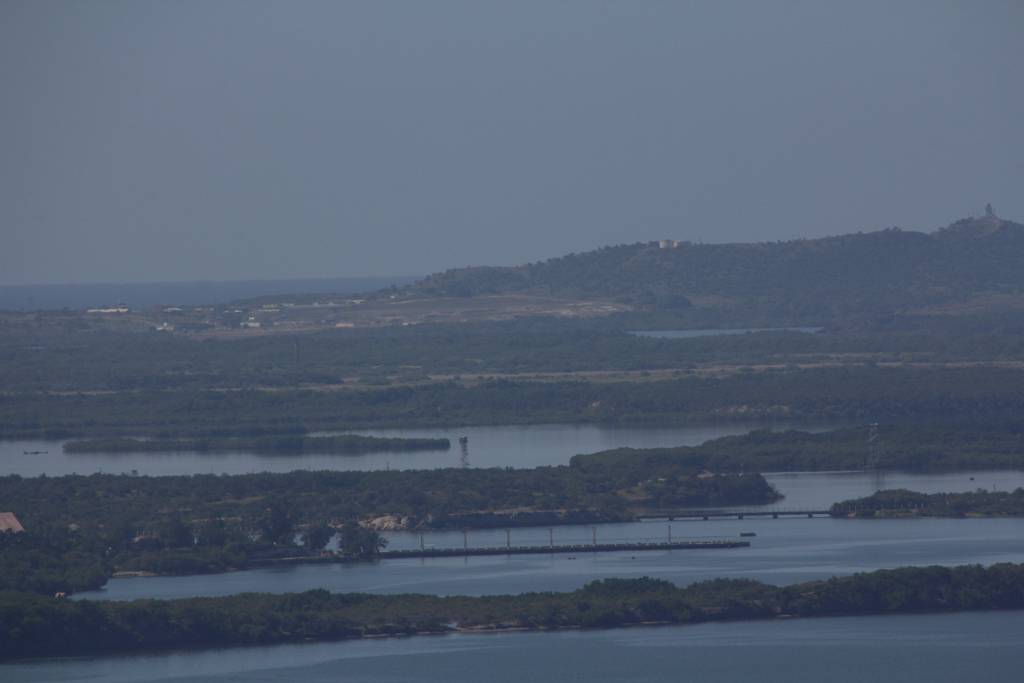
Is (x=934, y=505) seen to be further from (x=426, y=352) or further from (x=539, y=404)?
(x=426, y=352)

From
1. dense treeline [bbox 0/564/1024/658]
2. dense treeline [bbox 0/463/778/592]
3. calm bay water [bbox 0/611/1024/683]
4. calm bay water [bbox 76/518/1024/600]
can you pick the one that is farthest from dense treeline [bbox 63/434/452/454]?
calm bay water [bbox 0/611/1024/683]

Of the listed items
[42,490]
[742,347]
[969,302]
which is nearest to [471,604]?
[42,490]

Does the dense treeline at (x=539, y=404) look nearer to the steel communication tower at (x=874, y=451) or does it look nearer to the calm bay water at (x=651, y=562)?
the steel communication tower at (x=874, y=451)

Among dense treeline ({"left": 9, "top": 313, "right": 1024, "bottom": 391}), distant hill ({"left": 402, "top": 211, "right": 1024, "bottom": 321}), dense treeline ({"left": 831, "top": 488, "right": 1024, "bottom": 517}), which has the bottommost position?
dense treeline ({"left": 831, "top": 488, "right": 1024, "bottom": 517})

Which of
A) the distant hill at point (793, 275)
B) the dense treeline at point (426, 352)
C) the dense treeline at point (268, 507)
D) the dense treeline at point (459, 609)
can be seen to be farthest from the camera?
the distant hill at point (793, 275)

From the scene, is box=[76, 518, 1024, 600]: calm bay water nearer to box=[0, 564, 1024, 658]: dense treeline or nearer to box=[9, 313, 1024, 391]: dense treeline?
box=[0, 564, 1024, 658]: dense treeline

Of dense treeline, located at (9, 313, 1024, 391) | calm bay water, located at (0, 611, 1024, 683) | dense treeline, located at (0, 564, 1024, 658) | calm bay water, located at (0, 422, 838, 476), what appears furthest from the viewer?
dense treeline, located at (9, 313, 1024, 391)

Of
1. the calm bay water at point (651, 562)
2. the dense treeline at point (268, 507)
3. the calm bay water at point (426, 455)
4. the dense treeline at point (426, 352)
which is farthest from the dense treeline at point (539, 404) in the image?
the calm bay water at point (651, 562)
